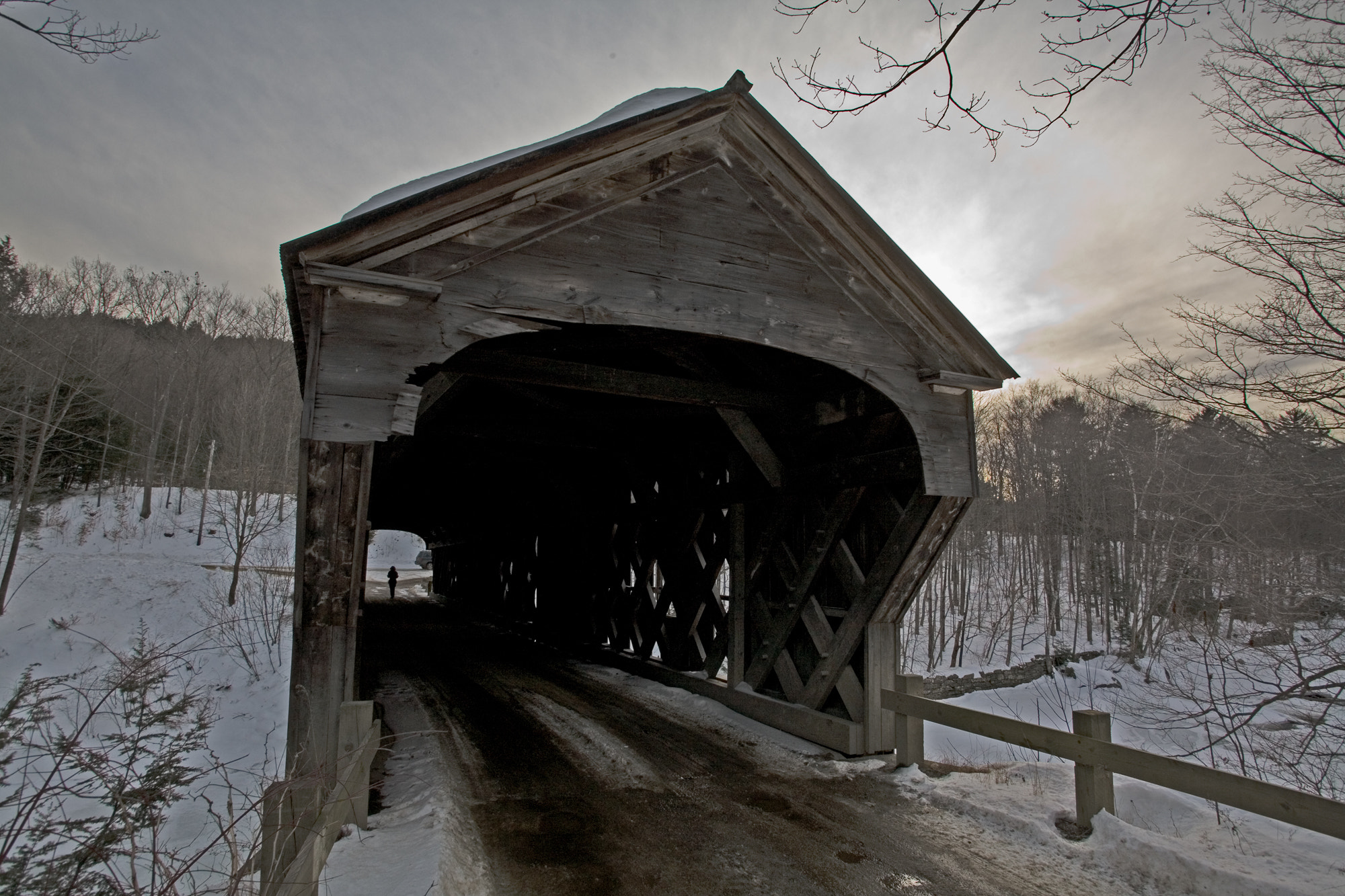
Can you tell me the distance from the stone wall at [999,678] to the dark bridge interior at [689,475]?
27.8ft

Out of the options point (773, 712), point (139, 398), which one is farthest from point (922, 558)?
point (139, 398)

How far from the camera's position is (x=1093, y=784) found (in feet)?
13.8

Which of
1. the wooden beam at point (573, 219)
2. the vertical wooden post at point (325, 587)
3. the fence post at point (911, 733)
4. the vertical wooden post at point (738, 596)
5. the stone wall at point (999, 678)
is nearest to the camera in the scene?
the vertical wooden post at point (325, 587)

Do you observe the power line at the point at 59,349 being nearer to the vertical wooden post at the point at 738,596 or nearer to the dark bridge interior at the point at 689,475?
Answer: the dark bridge interior at the point at 689,475

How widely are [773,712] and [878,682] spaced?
1.26 m

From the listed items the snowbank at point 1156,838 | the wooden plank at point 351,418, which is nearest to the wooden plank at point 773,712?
the snowbank at point 1156,838

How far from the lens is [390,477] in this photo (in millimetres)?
13945

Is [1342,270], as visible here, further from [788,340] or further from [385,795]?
[385,795]

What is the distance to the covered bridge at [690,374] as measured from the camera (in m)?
4.13

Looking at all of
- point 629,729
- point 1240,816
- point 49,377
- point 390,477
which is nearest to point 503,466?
point 390,477

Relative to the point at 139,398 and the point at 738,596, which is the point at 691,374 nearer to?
the point at 738,596

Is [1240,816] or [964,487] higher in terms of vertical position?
[964,487]

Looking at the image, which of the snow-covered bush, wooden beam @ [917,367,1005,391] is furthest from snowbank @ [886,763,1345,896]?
the snow-covered bush

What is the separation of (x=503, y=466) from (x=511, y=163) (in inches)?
351
